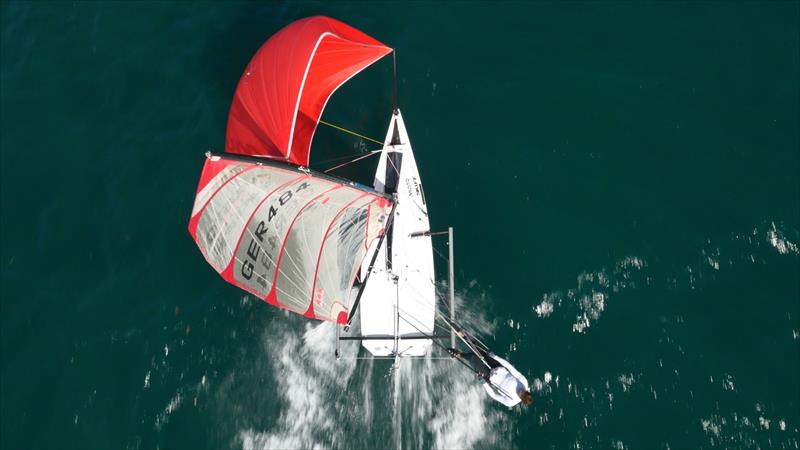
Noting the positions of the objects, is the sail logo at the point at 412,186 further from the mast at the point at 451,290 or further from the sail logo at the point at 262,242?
the sail logo at the point at 262,242

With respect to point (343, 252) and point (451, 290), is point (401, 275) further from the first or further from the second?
point (343, 252)

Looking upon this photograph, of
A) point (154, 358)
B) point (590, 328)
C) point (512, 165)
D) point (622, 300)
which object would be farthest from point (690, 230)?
point (154, 358)

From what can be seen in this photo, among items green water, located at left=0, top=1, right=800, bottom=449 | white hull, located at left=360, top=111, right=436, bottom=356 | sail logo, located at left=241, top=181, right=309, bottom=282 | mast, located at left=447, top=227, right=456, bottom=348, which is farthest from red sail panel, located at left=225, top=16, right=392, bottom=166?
mast, located at left=447, top=227, right=456, bottom=348

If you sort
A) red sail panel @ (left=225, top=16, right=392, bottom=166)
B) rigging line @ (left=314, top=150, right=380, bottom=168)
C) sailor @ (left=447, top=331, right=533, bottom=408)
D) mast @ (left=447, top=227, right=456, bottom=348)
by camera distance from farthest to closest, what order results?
1. rigging line @ (left=314, top=150, right=380, bottom=168)
2. red sail panel @ (left=225, top=16, right=392, bottom=166)
3. mast @ (left=447, top=227, right=456, bottom=348)
4. sailor @ (left=447, top=331, right=533, bottom=408)

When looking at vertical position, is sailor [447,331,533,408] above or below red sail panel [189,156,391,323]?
below

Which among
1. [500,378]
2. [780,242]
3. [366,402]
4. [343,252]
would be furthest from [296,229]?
[780,242]

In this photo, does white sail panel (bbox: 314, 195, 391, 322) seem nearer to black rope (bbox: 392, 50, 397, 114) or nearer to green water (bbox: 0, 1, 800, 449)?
green water (bbox: 0, 1, 800, 449)

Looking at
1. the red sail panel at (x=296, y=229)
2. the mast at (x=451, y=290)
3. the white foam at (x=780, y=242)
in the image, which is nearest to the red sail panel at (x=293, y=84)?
the red sail panel at (x=296, y=229)

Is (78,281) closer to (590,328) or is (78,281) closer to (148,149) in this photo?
(148,149)
